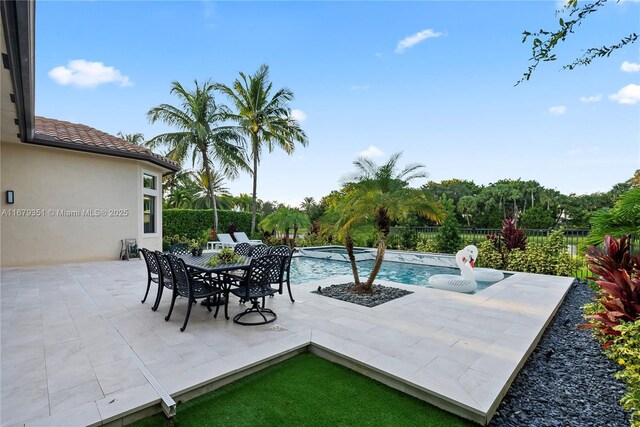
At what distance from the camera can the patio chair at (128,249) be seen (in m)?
10.8

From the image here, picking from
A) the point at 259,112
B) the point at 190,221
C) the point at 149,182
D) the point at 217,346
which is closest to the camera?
the point at 217,346

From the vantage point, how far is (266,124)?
1727 centimetres

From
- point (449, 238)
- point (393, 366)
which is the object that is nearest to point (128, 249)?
point (393, 366)

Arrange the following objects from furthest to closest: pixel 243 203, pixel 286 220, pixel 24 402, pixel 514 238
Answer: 1. pixel 243 203
2. pixel 286 220
3. pixel 514 238
4. pixel 24 402

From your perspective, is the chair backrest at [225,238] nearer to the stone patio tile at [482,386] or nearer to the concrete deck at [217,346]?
the concrete deck at [217,346]

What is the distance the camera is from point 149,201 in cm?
1231

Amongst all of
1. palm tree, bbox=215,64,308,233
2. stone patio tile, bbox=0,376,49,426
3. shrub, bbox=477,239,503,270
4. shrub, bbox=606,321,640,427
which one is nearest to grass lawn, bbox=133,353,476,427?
stone patio tile, bbox=0,376,49,426

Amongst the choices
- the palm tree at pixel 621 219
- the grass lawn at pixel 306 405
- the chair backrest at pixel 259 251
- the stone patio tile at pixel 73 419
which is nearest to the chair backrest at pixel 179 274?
the grass lawn at pixel 306 405

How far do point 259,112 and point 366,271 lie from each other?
1114cm

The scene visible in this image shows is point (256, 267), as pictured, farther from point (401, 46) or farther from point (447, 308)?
point (401, 46)

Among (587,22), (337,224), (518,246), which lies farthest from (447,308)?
(518,246)

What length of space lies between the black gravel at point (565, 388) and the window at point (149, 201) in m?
12.4

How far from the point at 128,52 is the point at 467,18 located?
38.5ft

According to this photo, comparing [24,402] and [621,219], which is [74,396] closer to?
[24,402]
